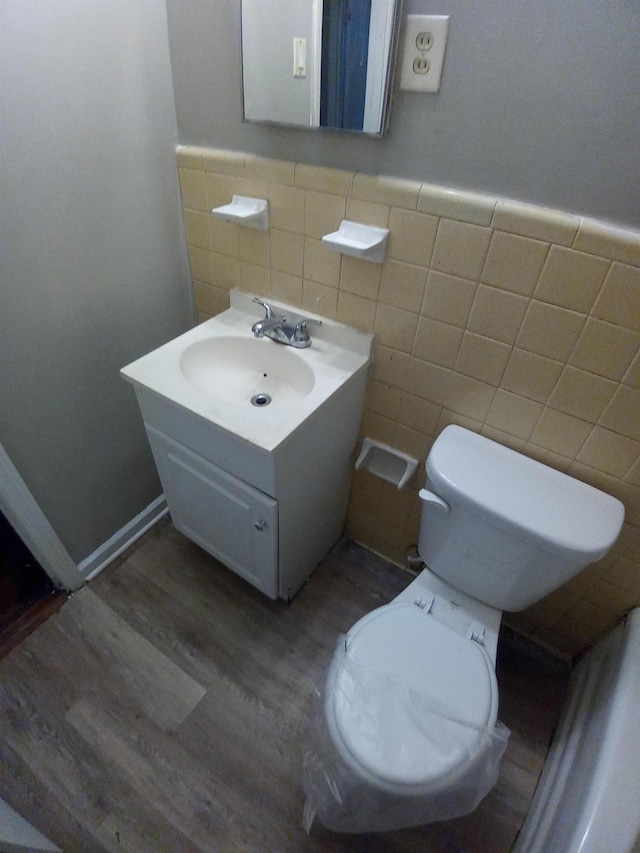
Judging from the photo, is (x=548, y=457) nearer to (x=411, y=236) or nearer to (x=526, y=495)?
(x=526, y=495)

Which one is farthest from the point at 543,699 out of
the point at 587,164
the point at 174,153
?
the point at 174,153

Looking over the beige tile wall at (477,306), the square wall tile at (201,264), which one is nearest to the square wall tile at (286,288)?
Answer: the beige tile wall at (477,306)

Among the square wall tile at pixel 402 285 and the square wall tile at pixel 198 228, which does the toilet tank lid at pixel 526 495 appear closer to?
the square wall tile at pixel 402 285

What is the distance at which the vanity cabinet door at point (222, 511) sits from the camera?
1.10 meters

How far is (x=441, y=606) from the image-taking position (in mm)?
1111

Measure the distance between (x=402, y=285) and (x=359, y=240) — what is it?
0.14m

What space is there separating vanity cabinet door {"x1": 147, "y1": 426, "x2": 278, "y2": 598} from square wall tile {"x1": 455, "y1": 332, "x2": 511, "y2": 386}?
56 cm

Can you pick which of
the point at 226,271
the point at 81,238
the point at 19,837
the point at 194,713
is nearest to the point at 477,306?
the point at 226,271

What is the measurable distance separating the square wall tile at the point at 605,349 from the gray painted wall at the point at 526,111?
19 centimetres

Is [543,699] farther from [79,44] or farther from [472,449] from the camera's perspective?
[79,44]

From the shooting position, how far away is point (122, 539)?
5.15 feet

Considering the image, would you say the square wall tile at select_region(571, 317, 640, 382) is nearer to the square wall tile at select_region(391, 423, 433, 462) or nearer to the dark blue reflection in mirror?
the square wall tile at select_region(391, 423, 433, 462)

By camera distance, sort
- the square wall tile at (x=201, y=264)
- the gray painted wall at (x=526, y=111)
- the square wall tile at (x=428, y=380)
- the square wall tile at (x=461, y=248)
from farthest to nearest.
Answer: the square wall tile at (x=201, y=264) < the square wall tile at (x=428, y=380) < the square wall tile at (x=461, y=248) < the gray painted wall at (x=526, y=111)

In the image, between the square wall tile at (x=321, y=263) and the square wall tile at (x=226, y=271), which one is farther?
the square wall tile at (x=226, y=271)
